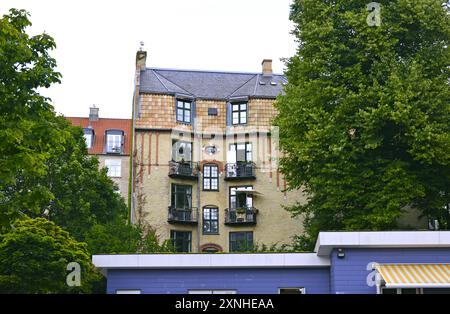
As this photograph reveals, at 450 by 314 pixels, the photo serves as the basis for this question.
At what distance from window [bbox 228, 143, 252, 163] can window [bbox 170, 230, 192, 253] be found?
630cm

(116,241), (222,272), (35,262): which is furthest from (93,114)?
(222,272)

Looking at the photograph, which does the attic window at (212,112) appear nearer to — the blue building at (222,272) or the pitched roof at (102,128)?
the pitched roof at (102,128)

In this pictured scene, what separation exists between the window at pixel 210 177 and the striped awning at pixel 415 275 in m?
28.3

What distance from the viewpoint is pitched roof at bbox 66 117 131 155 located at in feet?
232

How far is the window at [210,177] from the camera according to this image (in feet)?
161

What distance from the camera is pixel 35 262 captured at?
26875mm

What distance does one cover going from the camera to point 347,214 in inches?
1196

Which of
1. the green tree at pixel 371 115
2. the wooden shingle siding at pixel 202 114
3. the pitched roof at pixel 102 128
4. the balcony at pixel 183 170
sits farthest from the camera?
the pitched roof at pixel 102 128

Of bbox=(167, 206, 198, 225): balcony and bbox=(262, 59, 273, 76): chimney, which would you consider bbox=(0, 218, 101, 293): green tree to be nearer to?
bbox=(167, 206, 198, 225): balcony

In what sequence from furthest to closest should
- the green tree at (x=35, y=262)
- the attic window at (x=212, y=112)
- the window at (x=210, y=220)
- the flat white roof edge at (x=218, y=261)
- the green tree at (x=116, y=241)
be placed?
the attic window at (x=212, y=112), the window at (x=210, y=220), the green tree at (x=116, y=241), the green tree at (x=35, y=262), the flat white roof edge at (x=218, y=261)

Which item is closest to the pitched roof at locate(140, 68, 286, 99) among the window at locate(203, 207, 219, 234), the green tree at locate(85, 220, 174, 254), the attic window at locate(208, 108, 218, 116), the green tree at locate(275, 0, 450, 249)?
the attic window at locate(208, 108, 218, 116)

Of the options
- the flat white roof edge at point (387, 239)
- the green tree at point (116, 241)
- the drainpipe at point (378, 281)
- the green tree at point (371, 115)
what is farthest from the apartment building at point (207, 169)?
the drainpipe at point (378, 281)

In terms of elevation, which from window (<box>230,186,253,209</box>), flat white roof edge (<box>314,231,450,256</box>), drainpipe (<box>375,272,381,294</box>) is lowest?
drainpipe (<box>375,272,381,294</box>)
